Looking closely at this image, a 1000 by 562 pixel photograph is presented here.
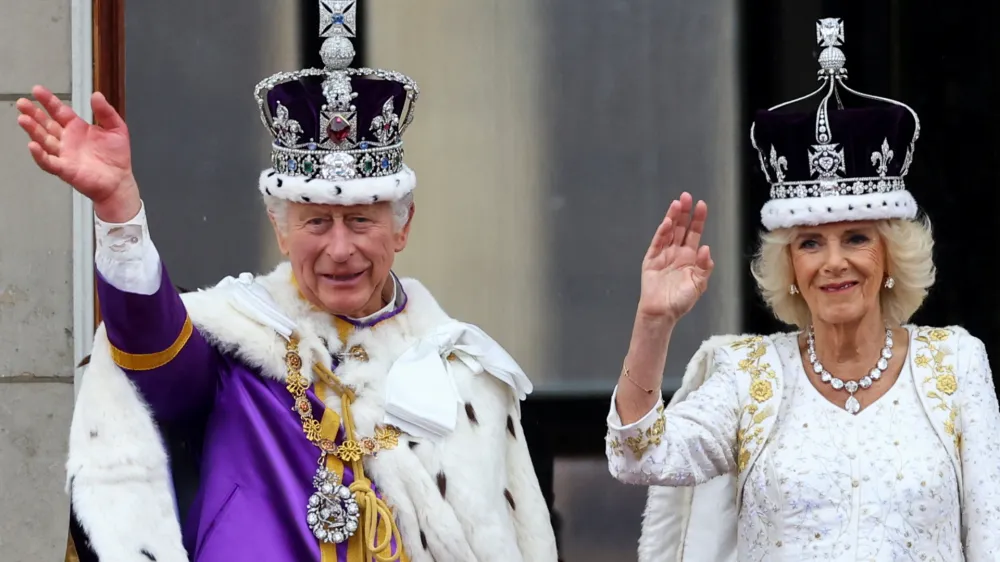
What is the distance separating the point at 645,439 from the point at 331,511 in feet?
2.26

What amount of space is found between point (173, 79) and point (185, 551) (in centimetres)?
200

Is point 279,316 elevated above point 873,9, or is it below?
below

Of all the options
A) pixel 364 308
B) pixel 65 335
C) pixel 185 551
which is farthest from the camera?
pixel 65 335

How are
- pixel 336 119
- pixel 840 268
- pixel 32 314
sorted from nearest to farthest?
pixel 336 119 → pixel 840 268 → pixel 32 314

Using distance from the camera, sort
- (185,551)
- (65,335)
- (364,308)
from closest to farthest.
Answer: (185,551)
(364,308)
(65,335)

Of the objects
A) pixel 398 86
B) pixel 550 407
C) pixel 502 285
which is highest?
pixel 398 86

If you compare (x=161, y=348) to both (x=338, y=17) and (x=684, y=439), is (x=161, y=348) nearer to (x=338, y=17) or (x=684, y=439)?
(x=338, y=17)

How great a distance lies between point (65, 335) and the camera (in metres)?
4.86

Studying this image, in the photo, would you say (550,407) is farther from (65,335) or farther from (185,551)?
(185,551)

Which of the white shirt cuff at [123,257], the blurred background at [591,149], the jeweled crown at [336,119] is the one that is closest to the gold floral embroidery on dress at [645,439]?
the jeweled crown at [336,119]

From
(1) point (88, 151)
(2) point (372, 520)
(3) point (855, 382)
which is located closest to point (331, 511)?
(2) point (372, 520)

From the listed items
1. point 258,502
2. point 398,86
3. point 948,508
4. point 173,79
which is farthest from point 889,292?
point 173,79

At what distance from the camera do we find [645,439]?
11.7ft

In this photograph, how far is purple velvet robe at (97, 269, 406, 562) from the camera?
3438 millimetres
